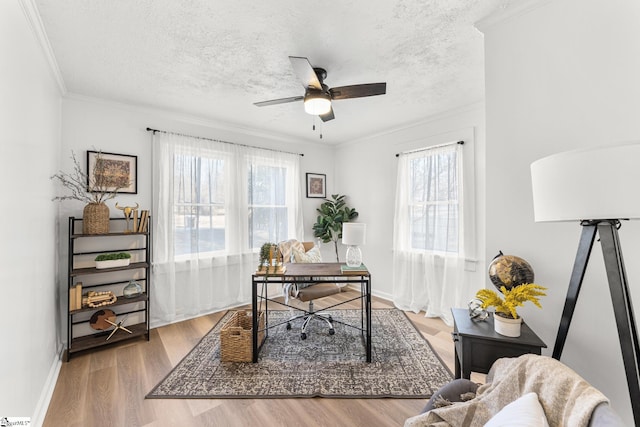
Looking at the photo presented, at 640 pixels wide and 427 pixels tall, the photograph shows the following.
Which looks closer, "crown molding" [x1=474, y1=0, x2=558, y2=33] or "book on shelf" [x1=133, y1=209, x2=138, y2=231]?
"crown molding" [x1=474, y1=0, x2=558, y2=33]

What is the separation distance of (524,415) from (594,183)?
828mm

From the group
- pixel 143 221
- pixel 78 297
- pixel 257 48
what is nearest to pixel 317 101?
pixel 257 48

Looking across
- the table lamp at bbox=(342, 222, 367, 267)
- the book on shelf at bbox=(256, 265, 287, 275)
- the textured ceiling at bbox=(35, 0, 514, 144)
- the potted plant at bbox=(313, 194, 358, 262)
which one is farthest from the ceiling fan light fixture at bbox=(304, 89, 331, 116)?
the potted plant at bbox=(313, 194, 358, 262)

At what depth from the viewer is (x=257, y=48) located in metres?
2.06

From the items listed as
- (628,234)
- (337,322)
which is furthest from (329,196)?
(628,234)

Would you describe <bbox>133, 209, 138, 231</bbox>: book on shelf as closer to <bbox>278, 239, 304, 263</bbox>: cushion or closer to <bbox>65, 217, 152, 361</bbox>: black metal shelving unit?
<bbox>65, 217, 152, 361</bbox>: black metal shelving unit

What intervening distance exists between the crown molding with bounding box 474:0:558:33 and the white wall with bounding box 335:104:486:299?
1.55 meters

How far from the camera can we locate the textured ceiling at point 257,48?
1.68 metres

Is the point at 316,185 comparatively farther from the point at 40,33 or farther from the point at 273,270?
the point at 40,33

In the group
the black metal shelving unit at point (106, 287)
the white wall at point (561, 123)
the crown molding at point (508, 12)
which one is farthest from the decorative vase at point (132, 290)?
the crown molding at point (508, 12)

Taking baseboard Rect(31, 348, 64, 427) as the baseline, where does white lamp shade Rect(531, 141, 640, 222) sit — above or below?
above

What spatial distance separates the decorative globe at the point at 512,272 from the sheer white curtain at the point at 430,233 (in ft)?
6.39

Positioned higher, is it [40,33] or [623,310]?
[40,33]

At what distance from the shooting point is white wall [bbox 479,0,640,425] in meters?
1.29
